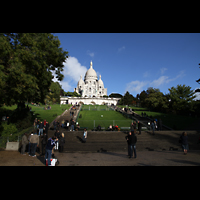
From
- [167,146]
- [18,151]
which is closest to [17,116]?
[18,151]

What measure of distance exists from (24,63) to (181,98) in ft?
112

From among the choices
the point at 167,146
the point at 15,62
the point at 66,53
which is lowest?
the point at 167,146

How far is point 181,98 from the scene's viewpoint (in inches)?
1369

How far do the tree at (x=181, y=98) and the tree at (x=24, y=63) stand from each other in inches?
1105

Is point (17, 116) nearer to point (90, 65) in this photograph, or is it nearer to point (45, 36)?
point (45, 36)

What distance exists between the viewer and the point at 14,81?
1002 cm

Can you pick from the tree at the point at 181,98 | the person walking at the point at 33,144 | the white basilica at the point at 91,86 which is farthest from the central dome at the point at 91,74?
the person walking at the point at 33,144

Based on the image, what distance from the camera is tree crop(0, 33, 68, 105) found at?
9.90 metres

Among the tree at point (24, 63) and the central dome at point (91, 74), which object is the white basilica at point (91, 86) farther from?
the tree at point (24, 63)

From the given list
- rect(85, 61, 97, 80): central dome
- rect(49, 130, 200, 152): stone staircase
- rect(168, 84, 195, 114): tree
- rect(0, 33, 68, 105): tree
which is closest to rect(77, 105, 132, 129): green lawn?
rect(49, 130, 200, 152): stone staircase

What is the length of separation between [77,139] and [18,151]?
4264 mm

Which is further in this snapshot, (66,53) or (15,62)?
(66,53)

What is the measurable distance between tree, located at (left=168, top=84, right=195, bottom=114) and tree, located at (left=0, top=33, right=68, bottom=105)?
28.1 meters

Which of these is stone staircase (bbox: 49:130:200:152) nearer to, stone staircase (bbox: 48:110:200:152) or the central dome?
stone staircase (bbox: 48:110:200:152)
